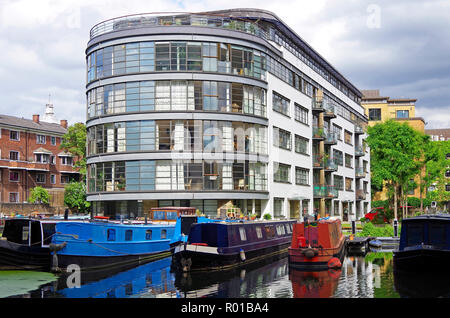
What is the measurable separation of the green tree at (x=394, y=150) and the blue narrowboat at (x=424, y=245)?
39.5 meters

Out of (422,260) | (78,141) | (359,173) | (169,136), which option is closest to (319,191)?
(359,173)

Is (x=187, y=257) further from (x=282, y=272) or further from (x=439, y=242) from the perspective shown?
(x=439, y=242)

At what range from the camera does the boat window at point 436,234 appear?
27.3m

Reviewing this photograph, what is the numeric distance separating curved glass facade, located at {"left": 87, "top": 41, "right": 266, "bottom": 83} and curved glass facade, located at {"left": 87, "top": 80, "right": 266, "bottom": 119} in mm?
1191

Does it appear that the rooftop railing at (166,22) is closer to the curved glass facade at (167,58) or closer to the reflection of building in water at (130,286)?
the curved glass facade at (167,58)

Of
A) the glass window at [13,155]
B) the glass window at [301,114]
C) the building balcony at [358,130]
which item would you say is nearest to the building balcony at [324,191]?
the glass window at [301,114]

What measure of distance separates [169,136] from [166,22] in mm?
10019

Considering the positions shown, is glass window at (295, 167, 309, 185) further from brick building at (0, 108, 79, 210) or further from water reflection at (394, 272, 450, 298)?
brick building at (0, 108, 79, 210)

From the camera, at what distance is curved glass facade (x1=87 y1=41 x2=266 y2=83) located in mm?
43719

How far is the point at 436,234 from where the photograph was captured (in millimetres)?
27500

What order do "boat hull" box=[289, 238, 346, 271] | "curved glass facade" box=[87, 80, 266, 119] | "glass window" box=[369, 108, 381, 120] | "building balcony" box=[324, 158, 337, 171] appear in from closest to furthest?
"boat hull" box=[289, 238, 346, 271] < "curved glass facade" box=[87, 80, 266, 119] < "building balcony" box=[324, 158, 337, 171] < "glass window" box=[369, 108, 381, 120]

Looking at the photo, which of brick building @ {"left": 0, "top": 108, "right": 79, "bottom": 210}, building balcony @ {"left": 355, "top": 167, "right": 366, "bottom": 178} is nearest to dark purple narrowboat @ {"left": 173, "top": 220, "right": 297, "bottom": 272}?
brick building @ {"left": 0, "top": 108, "right": 79, "bottom": 210}

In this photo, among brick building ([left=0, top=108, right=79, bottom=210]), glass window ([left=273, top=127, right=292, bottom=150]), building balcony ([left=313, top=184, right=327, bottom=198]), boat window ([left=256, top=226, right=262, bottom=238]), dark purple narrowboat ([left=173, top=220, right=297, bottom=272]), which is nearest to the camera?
dark purple narrowboat ([left=173, top=220, right=297, bottom=272])
